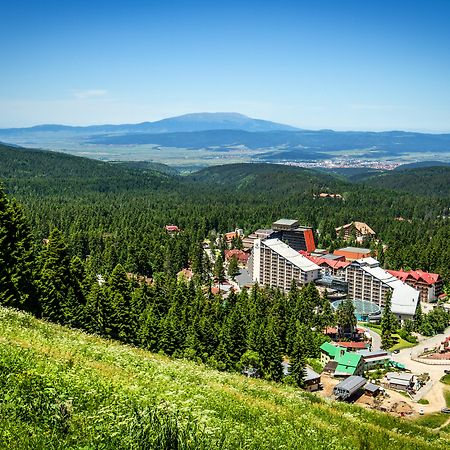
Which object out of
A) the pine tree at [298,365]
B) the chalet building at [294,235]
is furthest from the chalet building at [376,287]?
the pine tree at [298,365]

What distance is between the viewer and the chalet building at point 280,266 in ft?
269

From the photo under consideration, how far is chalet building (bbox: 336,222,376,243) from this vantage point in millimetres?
122625

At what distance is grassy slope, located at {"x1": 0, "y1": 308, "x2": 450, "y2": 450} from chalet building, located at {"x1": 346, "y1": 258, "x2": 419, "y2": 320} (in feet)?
188

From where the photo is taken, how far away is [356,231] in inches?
4924

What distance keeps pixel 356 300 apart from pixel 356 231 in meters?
49.5

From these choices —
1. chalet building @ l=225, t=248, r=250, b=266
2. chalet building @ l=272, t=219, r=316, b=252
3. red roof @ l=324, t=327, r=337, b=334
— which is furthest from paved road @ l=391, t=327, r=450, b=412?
chalet building @ l=225, t=248, r=250, b=266

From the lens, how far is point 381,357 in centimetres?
5725

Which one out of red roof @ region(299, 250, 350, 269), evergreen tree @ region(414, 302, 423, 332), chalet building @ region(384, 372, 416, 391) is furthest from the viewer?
red roof @ region(299, 250, 350, 269)

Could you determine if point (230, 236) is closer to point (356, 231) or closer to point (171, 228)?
point (171, 228)

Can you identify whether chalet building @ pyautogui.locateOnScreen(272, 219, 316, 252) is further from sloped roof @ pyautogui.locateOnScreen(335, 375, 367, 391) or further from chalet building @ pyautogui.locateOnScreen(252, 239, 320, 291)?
sloped roof @ pyautogui.locateOnScreen(335, 375, 367, 391)

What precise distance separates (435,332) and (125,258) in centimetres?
4988

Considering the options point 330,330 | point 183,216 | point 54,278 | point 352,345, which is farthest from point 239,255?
point 54,278

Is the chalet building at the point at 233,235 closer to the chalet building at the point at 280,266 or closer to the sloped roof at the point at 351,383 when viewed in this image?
the chalet building at the point at 280,266

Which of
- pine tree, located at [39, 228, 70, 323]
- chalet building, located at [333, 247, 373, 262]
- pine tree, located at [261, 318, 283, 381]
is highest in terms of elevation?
pine tree, located at [39, 228, 70, 323]
